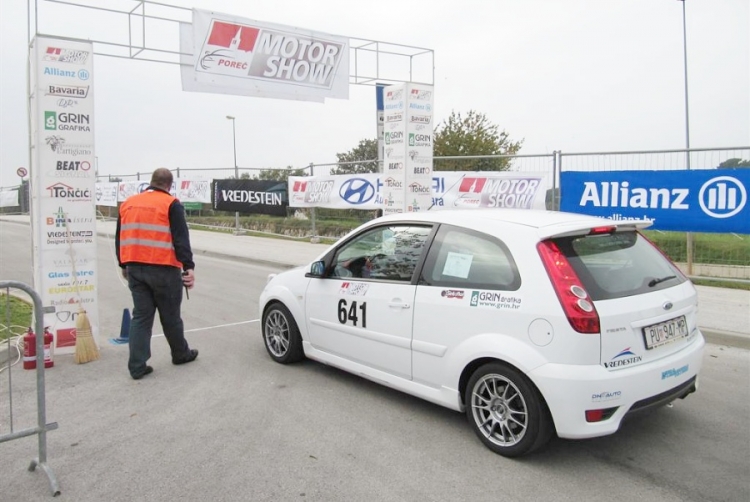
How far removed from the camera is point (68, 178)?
601cm

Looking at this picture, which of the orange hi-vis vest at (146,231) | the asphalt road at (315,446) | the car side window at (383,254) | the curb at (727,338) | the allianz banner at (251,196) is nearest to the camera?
the asphalt road at (315,446)

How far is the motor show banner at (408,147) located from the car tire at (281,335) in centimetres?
549

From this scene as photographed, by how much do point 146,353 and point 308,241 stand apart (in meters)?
11.8

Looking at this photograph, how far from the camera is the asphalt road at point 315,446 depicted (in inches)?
128

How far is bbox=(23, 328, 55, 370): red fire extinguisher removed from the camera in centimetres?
507

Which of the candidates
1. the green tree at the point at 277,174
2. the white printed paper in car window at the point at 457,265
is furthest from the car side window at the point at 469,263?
the green tree at the point at 277,174

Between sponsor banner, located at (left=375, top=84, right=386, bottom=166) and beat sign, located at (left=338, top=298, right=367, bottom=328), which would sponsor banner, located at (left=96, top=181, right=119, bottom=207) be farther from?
beat sign, located at (left=338, top=298, right=367, bottom=328)

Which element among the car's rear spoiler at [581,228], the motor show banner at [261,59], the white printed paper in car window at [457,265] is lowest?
the white printed paper in car window at [457,265]

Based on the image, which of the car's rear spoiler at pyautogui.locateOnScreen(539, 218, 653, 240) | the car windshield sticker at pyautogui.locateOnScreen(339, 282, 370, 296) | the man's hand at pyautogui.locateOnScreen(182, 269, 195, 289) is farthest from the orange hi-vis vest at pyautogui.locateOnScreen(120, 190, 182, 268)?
→ the car's rear spoiler at pyautogui.locateOnScreen(539, 218, 653, 240)

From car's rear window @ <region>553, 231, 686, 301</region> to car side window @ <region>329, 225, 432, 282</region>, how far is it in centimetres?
117

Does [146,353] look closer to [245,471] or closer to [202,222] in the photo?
[245,471]

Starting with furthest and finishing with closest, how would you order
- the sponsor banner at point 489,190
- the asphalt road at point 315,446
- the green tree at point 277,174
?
the green tree at point 277,174 → the sponsor banner at point 489,190 → the asphalt road at point 315,446

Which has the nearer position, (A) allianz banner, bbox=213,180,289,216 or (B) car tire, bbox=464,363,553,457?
(B) car tire, bbox=464,363,553,457

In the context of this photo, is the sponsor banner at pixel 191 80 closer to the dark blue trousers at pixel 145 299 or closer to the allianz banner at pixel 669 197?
the allianz banner at pixel 669 197
